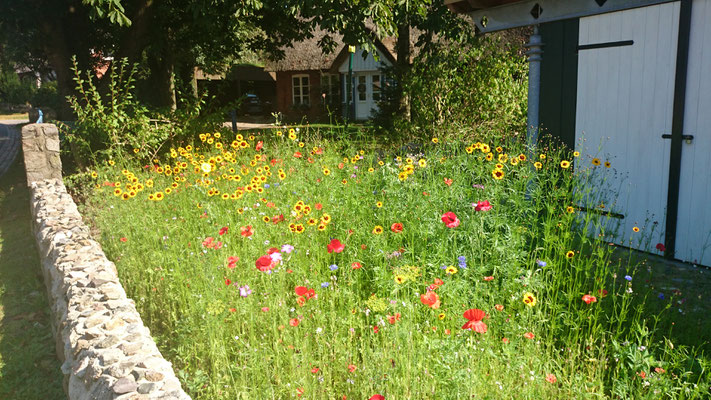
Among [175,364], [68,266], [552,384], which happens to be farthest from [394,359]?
[68,266]

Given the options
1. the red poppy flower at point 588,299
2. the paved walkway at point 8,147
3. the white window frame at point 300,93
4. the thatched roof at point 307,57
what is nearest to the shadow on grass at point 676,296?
the red poppy flower at point 588,299

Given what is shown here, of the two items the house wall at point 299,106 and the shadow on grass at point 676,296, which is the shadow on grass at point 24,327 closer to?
the shadow on grass at point 676,296

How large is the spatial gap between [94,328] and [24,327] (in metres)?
2.01

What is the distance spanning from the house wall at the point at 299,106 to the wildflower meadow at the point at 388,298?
21411mm

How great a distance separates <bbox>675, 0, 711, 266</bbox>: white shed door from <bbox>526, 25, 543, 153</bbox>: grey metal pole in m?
1.72

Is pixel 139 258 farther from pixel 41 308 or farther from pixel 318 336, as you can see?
pixel 318 336

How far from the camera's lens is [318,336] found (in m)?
3.11

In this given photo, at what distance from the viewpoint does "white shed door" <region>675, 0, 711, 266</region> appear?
5035mm

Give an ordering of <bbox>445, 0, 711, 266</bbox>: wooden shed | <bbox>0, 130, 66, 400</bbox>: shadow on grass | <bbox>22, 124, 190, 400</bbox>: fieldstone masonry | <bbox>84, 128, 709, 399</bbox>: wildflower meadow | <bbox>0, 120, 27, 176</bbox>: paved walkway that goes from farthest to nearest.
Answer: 1. <bbox>0, 120, 27, 176</bbox>: paved walkway
2. <bbox>445, 0, 711, 266</bbox>: wooden shed
3. <bbox>0, 130, 66, 400</bbox>: shadow on grass
4. <bbox>84, 128, 709, 399</bbox>: wildflower meadow
5. <bbox>22, 124, 190, 400</bbox>: fieldstone masonry

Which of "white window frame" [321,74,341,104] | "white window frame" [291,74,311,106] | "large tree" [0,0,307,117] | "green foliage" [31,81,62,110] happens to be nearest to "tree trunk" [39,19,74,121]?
"large tree" [0,0,307,117]

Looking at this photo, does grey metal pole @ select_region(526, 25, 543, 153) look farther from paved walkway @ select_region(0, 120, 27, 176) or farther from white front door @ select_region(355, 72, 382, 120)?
white front door @ select_region(355, 72, 382, 120)

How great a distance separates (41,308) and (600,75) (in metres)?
5.99

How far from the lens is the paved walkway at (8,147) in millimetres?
13498

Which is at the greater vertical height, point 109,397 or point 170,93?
point 170,93
